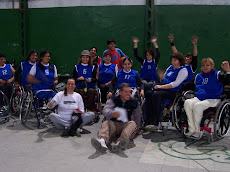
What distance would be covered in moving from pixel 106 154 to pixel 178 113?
1.47 meters

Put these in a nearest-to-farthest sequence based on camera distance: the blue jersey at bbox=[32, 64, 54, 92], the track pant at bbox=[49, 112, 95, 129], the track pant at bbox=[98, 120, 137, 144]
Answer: the track pant at bbox=[98, 120, 137, 144]
the track pant at bbox=[49, 112, 95, 129]
the blue jersey at bbox=[32, 64, 54, 92]

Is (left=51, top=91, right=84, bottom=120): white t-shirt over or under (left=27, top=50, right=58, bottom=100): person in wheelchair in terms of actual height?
under

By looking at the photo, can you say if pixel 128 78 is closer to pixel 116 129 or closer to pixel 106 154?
pixel 116 129

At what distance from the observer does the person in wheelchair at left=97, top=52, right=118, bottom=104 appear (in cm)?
545

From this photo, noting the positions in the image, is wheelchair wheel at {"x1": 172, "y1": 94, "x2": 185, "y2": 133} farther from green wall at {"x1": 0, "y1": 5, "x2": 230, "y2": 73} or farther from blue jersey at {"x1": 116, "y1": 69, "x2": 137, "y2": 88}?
green wall at {"x1": 0, "y1": 5, "x2": 230, "y2": 73}

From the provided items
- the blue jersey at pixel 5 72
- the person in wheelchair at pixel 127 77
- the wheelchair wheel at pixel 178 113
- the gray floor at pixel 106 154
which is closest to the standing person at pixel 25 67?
the blue jersey at pixel 5 72

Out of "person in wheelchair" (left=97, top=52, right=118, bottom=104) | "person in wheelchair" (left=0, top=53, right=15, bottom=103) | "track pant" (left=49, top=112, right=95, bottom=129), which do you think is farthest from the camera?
"person in wheelchair" (left=0, top=53, right=15, bottom=103)

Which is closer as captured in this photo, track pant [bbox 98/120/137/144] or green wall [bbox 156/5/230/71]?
track pant [bbox 98/120/137/144]

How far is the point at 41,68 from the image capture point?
4.88 m

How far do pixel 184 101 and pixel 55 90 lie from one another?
7.67 ft

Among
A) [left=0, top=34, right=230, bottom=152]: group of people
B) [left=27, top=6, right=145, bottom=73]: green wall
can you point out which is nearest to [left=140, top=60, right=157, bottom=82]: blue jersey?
[left=0, top=34, right=230, bottom=152]: group of people

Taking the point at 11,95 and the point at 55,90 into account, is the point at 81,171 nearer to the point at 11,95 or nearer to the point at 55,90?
the point at 55,90

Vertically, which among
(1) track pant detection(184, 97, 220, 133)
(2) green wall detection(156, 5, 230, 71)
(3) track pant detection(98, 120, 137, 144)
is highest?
(2) green wall detection(156, 5, 230, 71)

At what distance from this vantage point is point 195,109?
3885 mm
